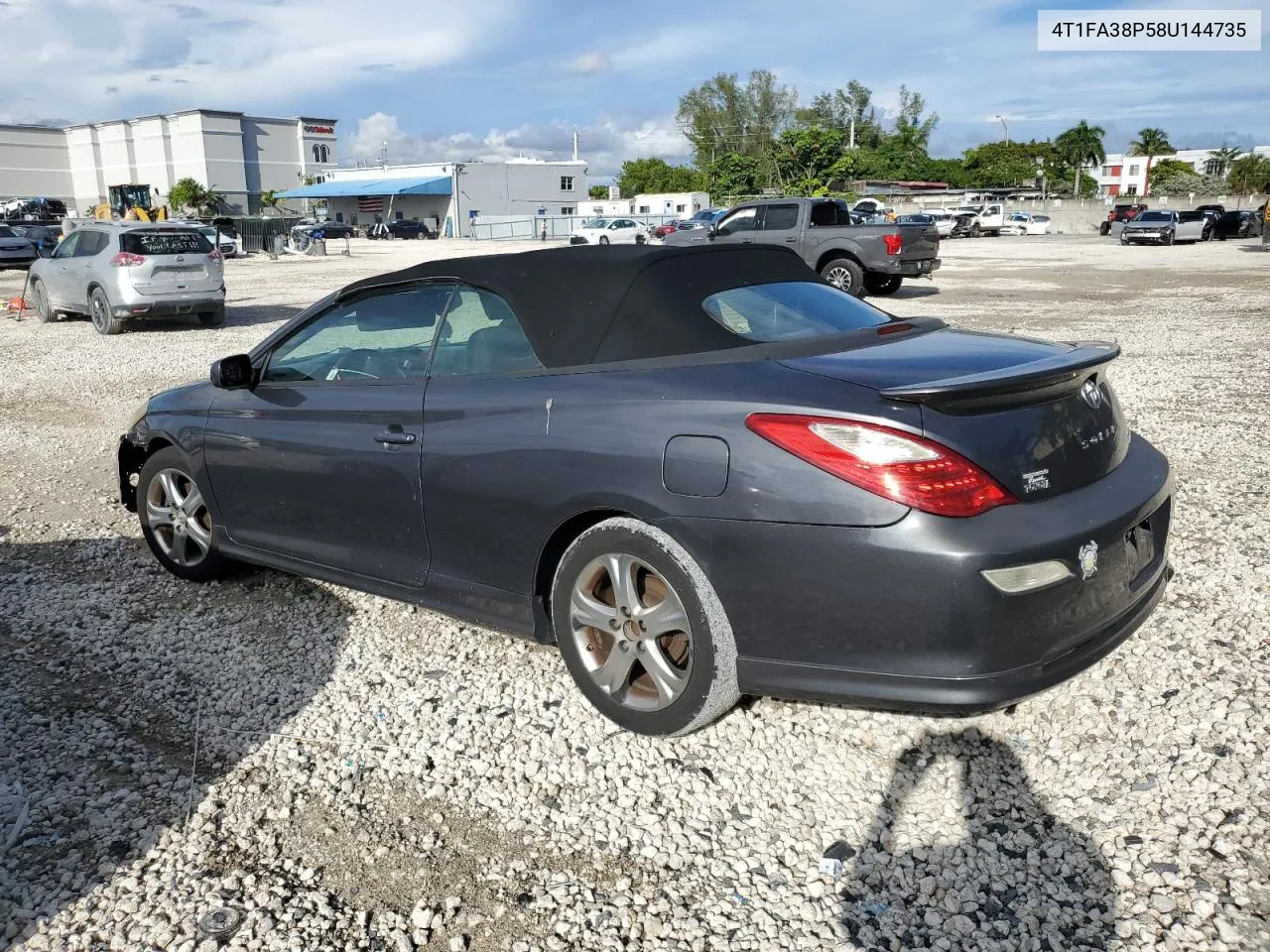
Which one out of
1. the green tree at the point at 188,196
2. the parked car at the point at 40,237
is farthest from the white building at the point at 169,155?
the parked car at the point at 40,237

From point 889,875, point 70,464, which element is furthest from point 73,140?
point 889,875

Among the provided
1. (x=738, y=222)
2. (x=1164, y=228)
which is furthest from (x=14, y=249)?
(x=1164, y=228)

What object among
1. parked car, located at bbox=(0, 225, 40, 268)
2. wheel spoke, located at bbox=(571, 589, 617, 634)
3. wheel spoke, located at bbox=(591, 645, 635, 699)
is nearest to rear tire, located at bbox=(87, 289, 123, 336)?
wheel spoke, located at bbox=(571, 589, 617, 634)

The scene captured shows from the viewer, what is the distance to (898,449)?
2746 millimetres

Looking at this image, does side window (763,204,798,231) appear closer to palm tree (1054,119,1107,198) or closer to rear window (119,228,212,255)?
rear window (119,228,212,255)

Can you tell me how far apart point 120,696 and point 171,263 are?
43.8 feet

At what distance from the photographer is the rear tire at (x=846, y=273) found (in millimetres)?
18469

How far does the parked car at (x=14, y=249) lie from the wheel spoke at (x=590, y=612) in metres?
34.7

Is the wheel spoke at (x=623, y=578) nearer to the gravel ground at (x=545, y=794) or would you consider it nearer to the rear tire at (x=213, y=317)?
the gravel ground at (x=545, y=794)

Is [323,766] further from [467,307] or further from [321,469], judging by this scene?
[467,307]

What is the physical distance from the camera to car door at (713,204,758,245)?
19.5m

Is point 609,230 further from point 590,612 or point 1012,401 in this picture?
point 1012,401

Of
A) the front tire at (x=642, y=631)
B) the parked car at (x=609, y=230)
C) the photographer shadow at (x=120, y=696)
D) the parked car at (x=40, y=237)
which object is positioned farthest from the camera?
the parked car at (x=609, y=230)

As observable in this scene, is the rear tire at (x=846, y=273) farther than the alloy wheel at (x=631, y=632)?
Yes
